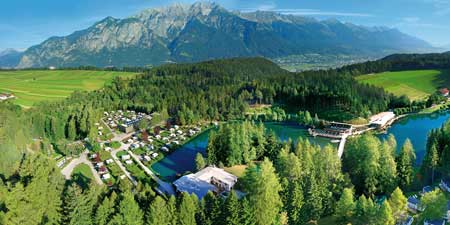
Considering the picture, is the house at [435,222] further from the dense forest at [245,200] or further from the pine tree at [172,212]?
the pine tree at [172,212]

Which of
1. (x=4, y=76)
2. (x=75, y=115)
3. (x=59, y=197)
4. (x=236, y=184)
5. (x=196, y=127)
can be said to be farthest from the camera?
(x=4, y=76)

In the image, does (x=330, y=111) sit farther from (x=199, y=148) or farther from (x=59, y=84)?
(x=59, y=84)

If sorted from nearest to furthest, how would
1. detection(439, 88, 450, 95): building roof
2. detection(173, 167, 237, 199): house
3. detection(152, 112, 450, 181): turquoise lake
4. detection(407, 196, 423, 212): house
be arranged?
1. detection(407, 196, 423, 212): house
2. detection(173, 167, 237, 199): house
3. detection(152, 112, 450, 181): turquoise lake
4. detection(439, 88, 450, 95): building roof

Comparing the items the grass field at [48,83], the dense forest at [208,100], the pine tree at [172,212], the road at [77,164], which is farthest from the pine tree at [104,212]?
the grass field at [48,83]

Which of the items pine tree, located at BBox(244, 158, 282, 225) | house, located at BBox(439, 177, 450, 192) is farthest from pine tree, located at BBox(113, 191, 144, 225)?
house, located at BBox(439, 177, 450, 192)

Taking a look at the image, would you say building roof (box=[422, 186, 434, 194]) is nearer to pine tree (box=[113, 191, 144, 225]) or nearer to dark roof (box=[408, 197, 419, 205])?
dark roof (box=[408, 197, 419, 205])

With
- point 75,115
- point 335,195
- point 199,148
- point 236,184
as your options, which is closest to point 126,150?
point 199,148
